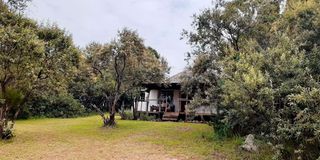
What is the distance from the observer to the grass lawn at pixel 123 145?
1291 cm

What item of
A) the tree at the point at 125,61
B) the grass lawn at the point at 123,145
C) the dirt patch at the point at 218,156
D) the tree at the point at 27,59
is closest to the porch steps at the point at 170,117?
the tree at the point at 125,61

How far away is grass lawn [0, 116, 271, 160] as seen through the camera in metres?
12.9

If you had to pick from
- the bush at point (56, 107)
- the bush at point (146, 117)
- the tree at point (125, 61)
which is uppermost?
the tree at point (125, 61)

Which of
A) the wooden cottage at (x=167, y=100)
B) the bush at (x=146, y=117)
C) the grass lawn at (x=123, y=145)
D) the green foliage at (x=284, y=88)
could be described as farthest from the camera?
the wooden cottage at (x=167, y=100)

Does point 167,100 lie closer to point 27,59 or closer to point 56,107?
point 56,107

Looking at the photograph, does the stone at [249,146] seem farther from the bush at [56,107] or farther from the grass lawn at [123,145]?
the bush at [56,107]

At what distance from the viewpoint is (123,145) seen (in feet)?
50.8

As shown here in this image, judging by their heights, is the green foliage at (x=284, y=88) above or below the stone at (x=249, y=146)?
above

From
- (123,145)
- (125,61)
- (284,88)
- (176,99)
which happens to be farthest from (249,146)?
(176,99)

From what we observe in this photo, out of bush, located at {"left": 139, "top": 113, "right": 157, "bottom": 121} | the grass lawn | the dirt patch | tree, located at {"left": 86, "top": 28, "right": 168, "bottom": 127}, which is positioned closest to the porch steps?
bush, located at {"left": 139, "top": 113, "right": 157, "bottom": 121}

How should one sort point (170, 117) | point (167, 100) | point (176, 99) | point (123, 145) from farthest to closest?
point (167, 100)
point (176, 99)
point (170, 117)
point (123, 145)

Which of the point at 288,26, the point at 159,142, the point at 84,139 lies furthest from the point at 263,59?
the point at 84,139

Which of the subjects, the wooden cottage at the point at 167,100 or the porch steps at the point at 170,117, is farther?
the wooden cottage at the point at 167,100

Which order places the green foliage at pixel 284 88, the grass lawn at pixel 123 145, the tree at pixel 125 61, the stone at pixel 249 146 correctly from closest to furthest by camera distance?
the green foliage at pixel 284 88, the grass lawn at pixel 123 145, the stone at pixel 249 146, the tree at pixel 125 61
